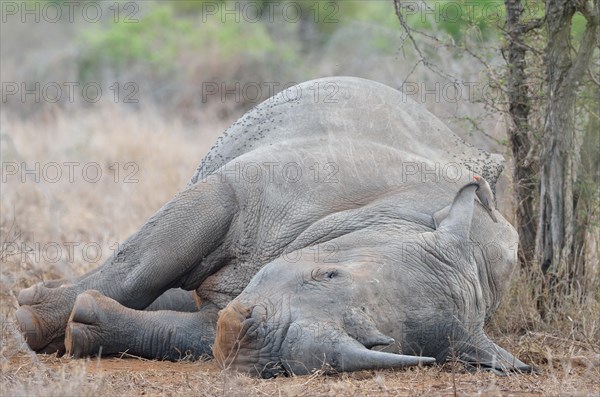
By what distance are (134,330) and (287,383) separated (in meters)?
1.53

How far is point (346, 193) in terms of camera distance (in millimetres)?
5785

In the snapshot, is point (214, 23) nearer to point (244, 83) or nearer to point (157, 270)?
point (244, 83)

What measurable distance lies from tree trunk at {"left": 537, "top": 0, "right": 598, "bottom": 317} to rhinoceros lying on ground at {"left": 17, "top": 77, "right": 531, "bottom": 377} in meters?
0.37

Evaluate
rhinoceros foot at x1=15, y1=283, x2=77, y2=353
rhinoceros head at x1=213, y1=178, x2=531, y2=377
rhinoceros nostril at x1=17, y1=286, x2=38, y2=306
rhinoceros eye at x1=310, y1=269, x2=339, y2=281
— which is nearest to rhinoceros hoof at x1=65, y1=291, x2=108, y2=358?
rhinoceros foot at x1=15, y1=283, x2=77, y2=353

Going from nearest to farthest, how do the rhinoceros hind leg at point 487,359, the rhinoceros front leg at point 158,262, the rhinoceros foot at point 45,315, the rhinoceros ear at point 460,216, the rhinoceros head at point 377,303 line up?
the rhinoceros head at point 377,303 < the rhinoceros hind leg at point 487,359 < the rhinoceros ear at point 460,216 < the rhinoceros foot at point 45,315 < the rhinoceros front leg at point 158,262

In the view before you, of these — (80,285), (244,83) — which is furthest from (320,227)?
(244,83)

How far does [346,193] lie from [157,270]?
1139 millimetres

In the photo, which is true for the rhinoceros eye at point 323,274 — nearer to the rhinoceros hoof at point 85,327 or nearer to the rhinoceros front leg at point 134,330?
the rhinoceros front leg at point 134,330

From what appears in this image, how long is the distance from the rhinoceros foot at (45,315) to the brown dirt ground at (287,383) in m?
0.55

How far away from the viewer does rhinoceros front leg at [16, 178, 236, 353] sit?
231 inches

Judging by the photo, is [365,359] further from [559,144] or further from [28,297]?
[559,144]

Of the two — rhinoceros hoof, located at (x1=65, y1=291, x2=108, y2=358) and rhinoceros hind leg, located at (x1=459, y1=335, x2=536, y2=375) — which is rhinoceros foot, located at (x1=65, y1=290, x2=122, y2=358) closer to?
rhinoceros hoof, located at (x1=65, y1=291, x2=108, y2=358)

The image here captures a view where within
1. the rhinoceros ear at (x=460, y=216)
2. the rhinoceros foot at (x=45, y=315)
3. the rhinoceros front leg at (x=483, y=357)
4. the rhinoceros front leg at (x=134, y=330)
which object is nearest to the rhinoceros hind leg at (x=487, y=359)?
the rhinoceros front leg at (x=483, y=357)

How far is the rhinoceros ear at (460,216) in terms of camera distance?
16.8 ft
